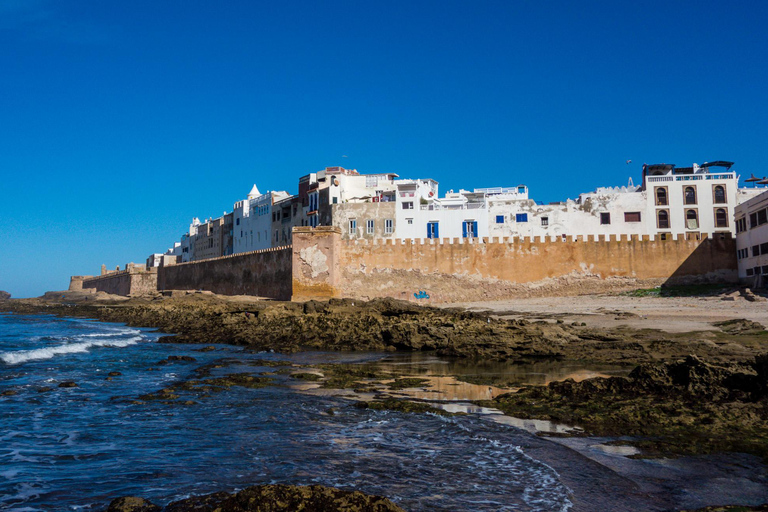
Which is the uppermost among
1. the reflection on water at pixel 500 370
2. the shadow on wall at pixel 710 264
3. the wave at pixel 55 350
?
the shadow on wall at pixel 710 264

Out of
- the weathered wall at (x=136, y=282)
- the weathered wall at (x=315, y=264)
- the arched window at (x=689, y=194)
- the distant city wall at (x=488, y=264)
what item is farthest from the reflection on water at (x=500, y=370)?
the weathered wall at (x=136, y=282)

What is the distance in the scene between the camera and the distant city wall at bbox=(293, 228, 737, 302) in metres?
26.4

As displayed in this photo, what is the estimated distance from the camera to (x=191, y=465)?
3.85 meters

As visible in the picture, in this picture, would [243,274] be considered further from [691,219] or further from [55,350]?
[691,219]

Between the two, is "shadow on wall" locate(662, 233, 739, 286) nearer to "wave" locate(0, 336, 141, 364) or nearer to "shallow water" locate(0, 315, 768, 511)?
"wave" locate(0, 336, 141, 364)

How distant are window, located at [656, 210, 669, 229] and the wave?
36681 millimetres

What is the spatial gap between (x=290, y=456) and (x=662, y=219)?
42.2 m

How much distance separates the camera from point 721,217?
40969 millimetres

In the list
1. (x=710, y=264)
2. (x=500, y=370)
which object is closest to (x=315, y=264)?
(x=710, y=264)

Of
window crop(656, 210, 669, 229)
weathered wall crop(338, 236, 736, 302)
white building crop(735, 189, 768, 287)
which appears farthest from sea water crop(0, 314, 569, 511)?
window crop(656, 210, 669, 229)

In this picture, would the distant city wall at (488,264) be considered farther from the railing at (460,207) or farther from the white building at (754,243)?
the railing at (460,207)

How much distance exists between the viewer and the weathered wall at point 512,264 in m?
26.4

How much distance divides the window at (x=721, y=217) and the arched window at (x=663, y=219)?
11.6ft

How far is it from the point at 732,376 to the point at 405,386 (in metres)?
3.40
